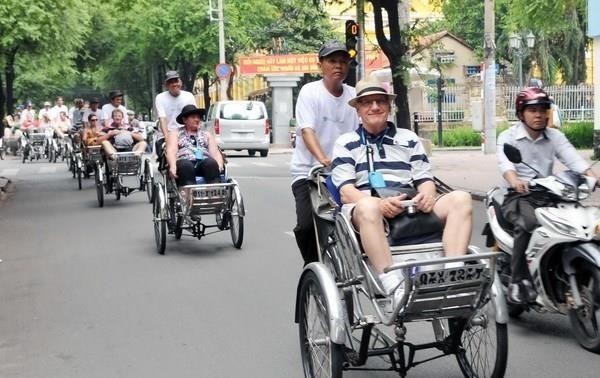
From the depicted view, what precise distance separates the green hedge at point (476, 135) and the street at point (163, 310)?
18.7m

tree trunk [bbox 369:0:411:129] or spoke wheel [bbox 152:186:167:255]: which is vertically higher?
tree trunk [bbox 369:0:411:129]

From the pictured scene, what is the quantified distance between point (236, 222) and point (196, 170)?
0.76 meters

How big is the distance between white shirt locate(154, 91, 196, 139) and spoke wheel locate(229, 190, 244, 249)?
1793mm

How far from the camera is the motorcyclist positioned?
22.5 ft

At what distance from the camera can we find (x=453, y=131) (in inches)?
1406

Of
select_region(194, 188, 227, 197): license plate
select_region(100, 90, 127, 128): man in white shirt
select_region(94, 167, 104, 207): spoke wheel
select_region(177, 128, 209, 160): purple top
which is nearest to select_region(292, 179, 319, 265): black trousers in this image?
select_region(194, 188, 227, 197): license plate

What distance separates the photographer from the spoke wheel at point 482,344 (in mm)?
5043

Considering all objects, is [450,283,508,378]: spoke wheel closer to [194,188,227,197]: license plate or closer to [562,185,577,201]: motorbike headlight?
[562,185,577,201]: motorbike headlight

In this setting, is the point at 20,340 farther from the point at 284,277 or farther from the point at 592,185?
the point at 592,185

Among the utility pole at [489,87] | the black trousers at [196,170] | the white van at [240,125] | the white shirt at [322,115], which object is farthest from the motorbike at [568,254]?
the white van at [240,125]

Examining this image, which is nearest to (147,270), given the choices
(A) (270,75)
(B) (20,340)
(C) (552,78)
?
(B) (20,340)

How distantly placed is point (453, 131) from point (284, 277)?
88.8ft

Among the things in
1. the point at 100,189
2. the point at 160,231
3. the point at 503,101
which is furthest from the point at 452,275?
the point at 503,101

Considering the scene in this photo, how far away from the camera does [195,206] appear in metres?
10.8
